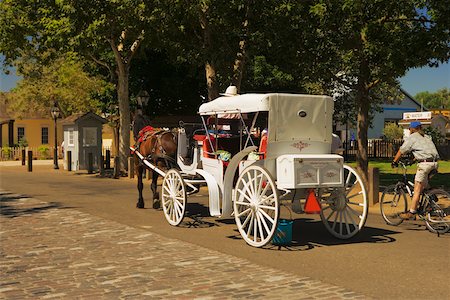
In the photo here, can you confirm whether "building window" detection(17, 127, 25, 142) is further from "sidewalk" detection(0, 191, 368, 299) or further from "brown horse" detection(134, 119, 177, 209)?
"sidewalk" detection(0, 191, 368, 299)

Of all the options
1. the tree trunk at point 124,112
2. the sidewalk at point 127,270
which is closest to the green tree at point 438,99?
the tree trunk at point 124,112

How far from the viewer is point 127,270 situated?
679 cm

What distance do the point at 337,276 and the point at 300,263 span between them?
0.80 meters

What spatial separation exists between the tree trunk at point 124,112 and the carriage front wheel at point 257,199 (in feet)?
50.4

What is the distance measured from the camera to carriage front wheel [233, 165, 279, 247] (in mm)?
7781

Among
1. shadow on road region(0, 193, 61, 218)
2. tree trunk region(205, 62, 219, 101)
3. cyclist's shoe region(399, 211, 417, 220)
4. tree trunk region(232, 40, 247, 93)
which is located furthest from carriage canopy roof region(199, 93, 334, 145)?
tree trunk region(232, 40, 247, 93)

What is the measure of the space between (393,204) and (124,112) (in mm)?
15459

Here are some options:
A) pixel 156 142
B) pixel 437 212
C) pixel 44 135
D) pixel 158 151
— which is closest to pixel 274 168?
pixel 437 212

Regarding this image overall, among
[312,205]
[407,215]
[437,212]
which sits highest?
[312,205]

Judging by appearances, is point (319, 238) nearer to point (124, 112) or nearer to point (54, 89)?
point (124, 112)

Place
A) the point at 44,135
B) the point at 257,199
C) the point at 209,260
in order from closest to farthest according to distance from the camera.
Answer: the point at 209,260 → the point at 257,199 → the point at 44,135

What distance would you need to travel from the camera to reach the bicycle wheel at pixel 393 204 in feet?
32.1

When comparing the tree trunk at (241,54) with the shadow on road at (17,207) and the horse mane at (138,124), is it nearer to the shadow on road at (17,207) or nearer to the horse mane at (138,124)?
the horse mane at (138,124)

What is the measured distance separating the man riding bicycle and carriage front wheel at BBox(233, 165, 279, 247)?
2918 mm
